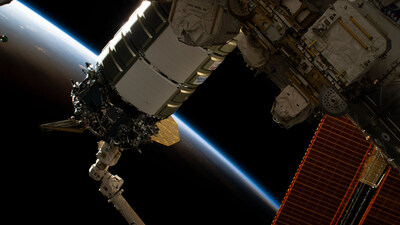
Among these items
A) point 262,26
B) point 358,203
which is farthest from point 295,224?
point 262,26

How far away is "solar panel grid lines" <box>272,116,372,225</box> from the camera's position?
573cm

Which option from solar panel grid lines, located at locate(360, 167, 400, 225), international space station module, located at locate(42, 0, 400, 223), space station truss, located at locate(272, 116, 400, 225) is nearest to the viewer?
international space station module, located at locate(42, 0, 400, 223)

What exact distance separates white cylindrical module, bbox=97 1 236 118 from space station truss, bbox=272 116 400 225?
10.2 feet

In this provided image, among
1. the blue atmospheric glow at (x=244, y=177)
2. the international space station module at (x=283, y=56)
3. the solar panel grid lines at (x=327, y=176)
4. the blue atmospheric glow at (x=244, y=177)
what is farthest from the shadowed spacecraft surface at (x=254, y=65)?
the blue atmospheric glow at (x=244, y=177)

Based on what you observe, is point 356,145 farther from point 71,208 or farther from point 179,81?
point 71,208

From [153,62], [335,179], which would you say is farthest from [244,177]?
[153,62]

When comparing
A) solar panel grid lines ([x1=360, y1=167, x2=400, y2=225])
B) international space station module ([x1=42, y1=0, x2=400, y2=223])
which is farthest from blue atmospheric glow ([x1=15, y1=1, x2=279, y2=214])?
international space station module ([x1=42, y1=0, x2=400, y2=223])

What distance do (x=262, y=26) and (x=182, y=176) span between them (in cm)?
1413

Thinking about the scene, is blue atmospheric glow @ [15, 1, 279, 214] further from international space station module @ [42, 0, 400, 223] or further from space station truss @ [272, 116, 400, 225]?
international space station module @ [42, 0, 400, 223]

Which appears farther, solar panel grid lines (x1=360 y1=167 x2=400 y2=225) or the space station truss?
the space station truss

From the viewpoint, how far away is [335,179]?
5855mm

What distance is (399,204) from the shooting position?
553cm

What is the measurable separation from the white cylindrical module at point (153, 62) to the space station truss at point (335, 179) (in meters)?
3.12

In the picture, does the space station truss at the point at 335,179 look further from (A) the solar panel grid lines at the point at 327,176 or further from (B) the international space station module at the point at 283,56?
(B) the international space station module at the point at 283,56
